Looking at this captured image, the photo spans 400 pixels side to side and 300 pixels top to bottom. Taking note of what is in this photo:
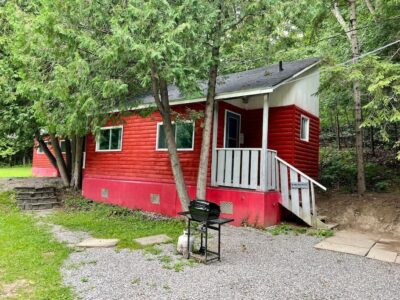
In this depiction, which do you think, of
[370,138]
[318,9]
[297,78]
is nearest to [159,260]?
[297,78]

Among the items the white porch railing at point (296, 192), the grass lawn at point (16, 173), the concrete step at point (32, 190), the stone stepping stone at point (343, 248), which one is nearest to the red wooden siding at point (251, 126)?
the white porch railing at point (296, 192)

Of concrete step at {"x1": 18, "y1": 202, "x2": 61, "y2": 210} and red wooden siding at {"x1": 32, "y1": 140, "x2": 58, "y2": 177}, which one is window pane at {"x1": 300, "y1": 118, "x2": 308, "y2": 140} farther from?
red wooden siding at {"x1": 32, "y1": 140, "x2": 58, "y2": 177}

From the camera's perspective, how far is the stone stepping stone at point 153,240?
6242 millimetres

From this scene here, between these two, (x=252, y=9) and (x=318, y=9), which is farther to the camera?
(x=318, y=9)

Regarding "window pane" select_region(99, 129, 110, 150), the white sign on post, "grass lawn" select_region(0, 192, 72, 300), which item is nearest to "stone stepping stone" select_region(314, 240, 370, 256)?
the white sign on post

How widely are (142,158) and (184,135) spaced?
1.83 m

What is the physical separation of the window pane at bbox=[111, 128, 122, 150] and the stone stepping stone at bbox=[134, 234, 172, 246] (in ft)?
17.3

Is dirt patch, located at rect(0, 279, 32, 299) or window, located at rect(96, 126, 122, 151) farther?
window, located at rect(96, 126, 122, 151)

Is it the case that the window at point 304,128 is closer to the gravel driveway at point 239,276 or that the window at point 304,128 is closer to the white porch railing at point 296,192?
the white porch railing at point 296,192

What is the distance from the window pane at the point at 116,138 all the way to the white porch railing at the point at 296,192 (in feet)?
18.9

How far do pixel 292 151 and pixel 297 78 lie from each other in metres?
2.09

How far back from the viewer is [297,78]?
916 cm

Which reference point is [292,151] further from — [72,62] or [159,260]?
[72,62]

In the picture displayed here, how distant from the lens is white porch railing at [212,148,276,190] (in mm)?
7695
